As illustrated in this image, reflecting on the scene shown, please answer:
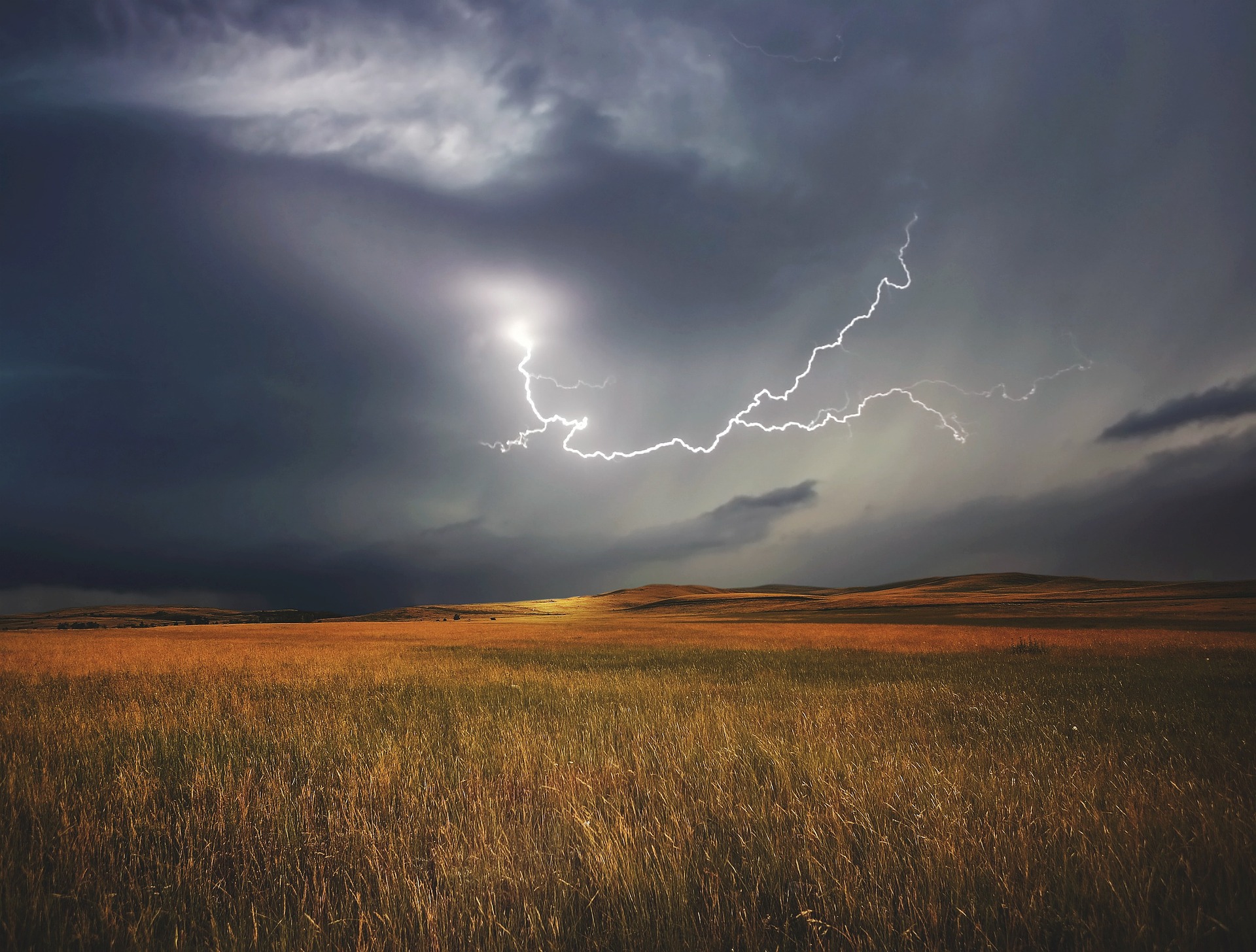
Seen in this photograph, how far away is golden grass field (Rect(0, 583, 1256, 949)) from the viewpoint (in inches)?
112

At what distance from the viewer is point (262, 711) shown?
10.3 m

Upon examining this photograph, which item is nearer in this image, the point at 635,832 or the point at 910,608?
the point at 635,832

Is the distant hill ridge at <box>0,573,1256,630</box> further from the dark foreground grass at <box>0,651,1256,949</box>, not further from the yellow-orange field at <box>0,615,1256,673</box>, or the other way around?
the dark foreground grass at <box>0,651,1256,949</box>

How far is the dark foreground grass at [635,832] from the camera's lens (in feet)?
9.36

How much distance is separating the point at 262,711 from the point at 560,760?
25.5ft

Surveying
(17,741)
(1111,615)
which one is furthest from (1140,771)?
(1111,615)

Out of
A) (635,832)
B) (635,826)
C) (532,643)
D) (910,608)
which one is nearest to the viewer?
(635,832)

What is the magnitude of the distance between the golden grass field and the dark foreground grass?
0.09 ft

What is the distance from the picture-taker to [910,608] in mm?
86500

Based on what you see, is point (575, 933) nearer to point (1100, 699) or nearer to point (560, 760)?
point (560, 760)

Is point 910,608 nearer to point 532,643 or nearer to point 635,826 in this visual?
point 532,643

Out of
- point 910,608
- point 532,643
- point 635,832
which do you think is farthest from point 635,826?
point 910,608

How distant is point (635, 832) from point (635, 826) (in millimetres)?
220

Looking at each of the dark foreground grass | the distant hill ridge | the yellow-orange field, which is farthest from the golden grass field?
the distant hill ridge
